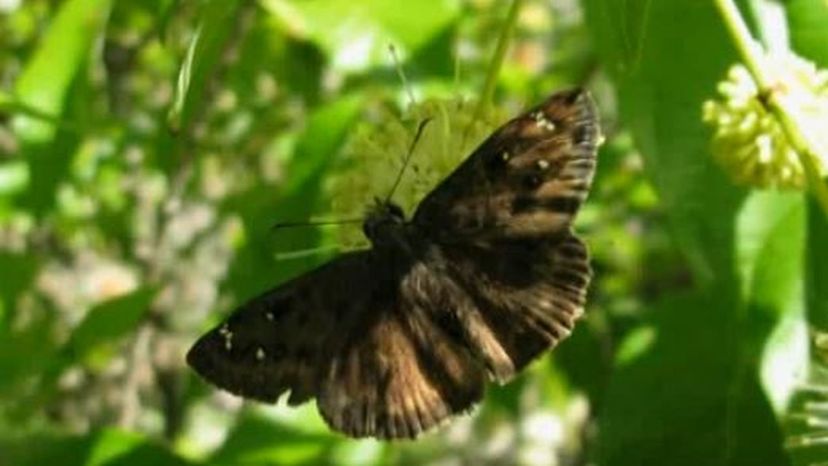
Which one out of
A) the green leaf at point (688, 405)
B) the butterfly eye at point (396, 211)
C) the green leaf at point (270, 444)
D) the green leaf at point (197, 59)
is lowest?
the green leaf at point (270, 444)

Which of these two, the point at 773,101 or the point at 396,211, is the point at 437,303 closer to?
the point at 396,211

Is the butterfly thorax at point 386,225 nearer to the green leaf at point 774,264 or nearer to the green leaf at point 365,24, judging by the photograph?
the green leaf at point 774,264

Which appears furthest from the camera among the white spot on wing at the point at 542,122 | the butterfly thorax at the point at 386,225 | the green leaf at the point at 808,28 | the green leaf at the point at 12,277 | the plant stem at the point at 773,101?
the green leaf at the point at 12,277

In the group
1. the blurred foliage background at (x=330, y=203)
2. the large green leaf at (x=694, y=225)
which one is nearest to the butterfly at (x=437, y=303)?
the blurred foliage background at (x=330, y=203)

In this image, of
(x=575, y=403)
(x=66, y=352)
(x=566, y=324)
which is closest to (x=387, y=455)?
(x=66, y=352)

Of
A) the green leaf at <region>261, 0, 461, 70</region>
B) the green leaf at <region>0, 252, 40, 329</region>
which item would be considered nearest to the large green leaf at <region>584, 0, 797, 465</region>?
the green leaf at <region>261, 0, 461, 70</region>

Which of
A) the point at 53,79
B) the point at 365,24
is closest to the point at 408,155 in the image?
the point at 365,24

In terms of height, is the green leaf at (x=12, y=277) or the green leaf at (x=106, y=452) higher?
the green leaf at (x=12, y=277)
